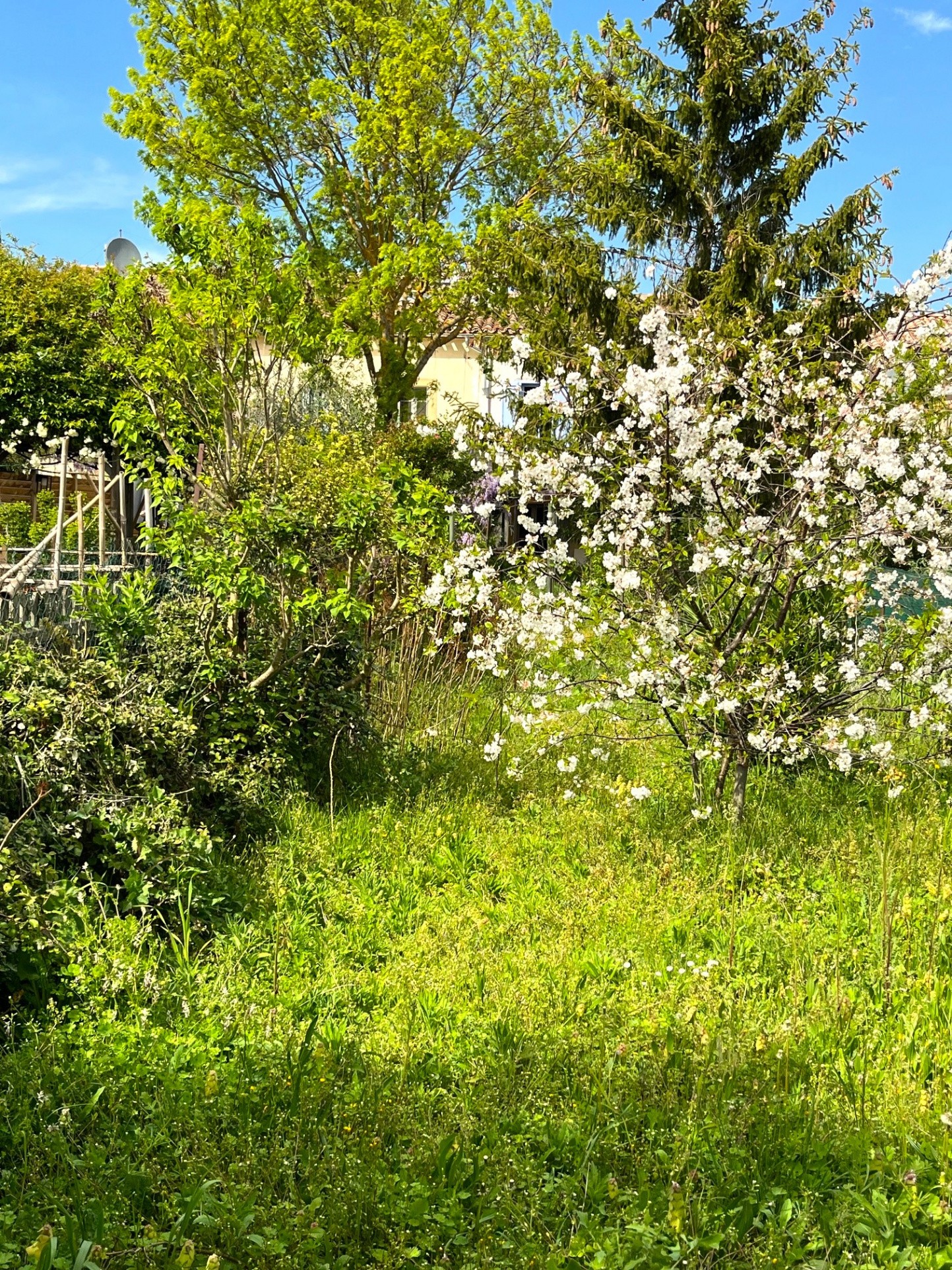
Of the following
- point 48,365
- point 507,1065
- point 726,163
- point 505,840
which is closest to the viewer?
point 507,1065

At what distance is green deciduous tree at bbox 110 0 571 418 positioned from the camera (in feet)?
57.0

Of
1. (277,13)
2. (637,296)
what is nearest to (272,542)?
(637,296)

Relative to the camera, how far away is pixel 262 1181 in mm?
2564

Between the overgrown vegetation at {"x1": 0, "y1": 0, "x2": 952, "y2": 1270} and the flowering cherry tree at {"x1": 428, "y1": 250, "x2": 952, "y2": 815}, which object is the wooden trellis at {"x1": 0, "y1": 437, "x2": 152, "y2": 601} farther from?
the flowering cherry tree at {"x1": 428, "y1": 250, "x2": 952, "y2": 815}

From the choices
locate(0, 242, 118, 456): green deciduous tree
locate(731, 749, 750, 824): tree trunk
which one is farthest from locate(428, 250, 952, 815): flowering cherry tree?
locate(0, 242, 118, 456): green deciduous tree

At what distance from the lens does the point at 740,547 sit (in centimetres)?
483

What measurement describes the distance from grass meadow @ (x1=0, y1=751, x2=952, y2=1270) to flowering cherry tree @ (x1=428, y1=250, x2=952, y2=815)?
29.3 inches

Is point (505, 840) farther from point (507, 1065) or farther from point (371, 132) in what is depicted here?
point (371, 132)

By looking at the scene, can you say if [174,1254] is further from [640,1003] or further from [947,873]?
[947,873]

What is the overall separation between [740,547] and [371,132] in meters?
15.2

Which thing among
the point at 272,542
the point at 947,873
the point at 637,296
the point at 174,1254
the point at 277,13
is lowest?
the point at 174,1254

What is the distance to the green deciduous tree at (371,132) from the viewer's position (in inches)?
683

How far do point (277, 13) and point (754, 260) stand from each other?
1035cm

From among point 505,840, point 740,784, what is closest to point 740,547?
point 740,784
